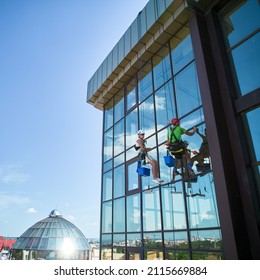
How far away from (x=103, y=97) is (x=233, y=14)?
8600mm

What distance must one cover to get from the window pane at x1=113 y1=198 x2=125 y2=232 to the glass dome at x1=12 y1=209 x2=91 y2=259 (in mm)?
19514

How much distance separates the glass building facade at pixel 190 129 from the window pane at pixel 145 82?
0.06 metres

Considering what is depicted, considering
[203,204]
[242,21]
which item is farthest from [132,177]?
[242,21]

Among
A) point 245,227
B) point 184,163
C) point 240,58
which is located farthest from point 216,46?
point 245,227

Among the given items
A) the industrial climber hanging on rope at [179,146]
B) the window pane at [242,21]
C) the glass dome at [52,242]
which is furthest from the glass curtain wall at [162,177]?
the glass dome at [52,242]

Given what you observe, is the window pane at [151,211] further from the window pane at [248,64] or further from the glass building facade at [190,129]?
the window pane at [248,64]

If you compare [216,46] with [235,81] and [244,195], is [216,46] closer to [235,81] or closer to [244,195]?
[235,81]

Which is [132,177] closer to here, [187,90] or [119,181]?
[119,181]

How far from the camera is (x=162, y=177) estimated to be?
887 cm

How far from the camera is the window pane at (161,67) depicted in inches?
388

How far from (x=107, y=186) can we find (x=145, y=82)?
19.6ft

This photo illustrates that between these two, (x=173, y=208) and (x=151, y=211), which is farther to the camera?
(x=151, y=211)

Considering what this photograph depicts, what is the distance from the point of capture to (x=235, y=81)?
719 cm
